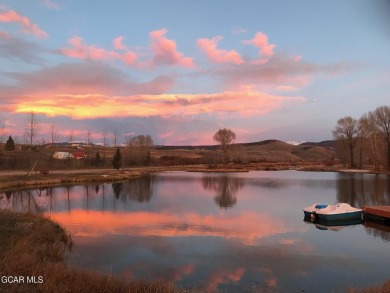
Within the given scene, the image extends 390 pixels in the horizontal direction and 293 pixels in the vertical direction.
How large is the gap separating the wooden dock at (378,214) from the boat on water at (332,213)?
475 mm

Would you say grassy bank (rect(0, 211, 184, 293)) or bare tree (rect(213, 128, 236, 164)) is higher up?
bare tree (rect(213, 128, 236, 164))

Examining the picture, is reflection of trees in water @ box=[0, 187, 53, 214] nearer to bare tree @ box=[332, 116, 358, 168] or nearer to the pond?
the pond

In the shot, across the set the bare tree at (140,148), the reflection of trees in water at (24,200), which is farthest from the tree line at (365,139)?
the reflection of trees in water at (24,200)

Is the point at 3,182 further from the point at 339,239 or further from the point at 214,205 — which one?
the point at 339,239

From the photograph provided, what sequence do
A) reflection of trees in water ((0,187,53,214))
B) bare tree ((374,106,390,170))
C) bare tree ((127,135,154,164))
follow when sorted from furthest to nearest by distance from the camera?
1. bare tree ((127,135,154,164))
2. bare tree ((374,106,390,170))
3. reflection of trees in water ((0,187,53,214))

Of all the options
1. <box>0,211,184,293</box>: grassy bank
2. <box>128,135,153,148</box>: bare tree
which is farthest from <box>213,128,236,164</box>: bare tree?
<box>0,211,184,293</box>: grassy bank

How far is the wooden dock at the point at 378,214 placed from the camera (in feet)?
70.6

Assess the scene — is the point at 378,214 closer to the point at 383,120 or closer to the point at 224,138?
the point at 383,120

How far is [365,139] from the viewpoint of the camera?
9000 centimetres

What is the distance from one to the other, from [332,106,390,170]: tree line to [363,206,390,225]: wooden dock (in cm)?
6100

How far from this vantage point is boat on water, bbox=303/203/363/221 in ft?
71.3

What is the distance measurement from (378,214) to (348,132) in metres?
82.2

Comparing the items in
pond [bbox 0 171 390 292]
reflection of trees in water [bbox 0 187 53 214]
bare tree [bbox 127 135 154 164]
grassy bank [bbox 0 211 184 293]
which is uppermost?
bare tree [bbox 127 135 154 164]

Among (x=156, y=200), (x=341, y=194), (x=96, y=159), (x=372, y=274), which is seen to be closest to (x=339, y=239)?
(x=372, y=274)
